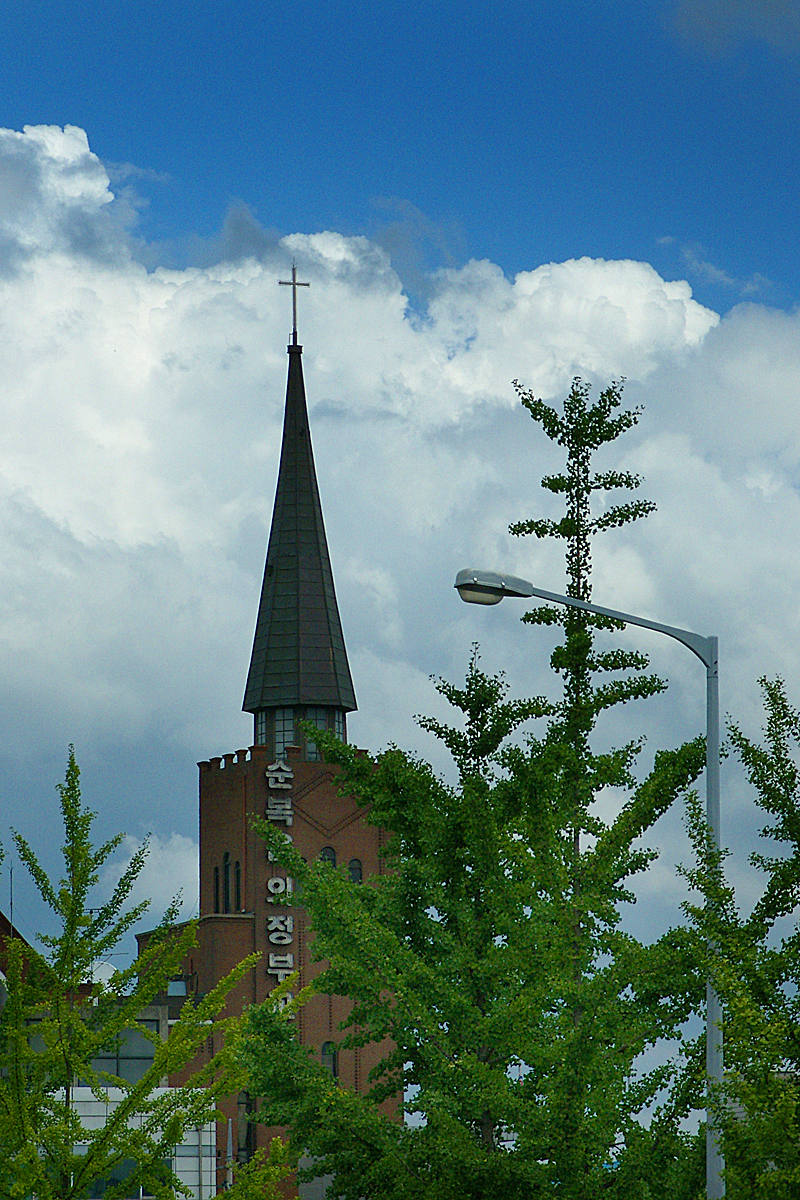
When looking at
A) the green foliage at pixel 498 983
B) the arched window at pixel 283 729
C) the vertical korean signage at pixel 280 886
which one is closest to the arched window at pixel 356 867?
the vertical korean signage at pixel 280 886

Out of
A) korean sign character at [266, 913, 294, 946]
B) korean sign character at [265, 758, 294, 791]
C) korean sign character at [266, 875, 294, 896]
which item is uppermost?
korean sign character at [265, 758, 294, 791]

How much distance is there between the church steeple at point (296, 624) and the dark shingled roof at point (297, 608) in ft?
0.14

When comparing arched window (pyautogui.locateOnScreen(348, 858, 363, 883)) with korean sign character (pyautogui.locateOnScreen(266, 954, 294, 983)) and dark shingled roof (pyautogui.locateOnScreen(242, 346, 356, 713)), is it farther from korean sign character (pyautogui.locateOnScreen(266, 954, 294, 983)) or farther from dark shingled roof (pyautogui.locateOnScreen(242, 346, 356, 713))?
dark shingled roof (pyautogui.locateOnScreen(242, 346, 356, 713))

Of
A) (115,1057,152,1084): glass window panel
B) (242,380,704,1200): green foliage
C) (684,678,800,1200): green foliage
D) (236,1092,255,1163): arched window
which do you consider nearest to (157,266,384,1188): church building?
(236,1092,255,1163): arched window

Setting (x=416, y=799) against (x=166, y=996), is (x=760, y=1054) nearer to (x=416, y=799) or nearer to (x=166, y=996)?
(x=416, y=799)

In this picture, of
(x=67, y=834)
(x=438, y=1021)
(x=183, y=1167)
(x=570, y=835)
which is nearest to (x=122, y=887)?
(x=67, y=834)

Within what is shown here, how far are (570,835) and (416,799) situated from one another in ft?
8.35

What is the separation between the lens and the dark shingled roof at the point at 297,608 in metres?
81.9

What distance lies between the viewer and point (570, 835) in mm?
28531

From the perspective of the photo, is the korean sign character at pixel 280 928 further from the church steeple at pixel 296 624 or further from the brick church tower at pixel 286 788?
the church steeple at pixel 296 624

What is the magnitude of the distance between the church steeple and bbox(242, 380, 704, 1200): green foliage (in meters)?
51.6

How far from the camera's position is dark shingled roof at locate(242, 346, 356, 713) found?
8188 cm

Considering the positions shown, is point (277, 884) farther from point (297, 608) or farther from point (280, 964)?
point (297, 608)

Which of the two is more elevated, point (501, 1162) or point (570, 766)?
point (570, 766)
